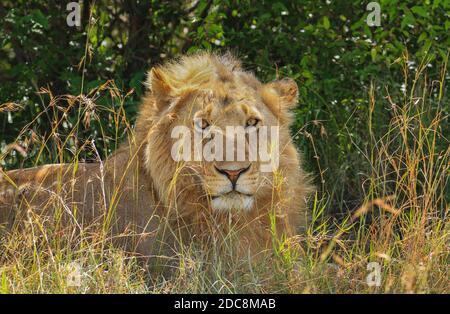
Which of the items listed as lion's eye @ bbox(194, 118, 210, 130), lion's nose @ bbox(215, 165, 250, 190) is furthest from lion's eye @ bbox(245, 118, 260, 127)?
lion's nose @ bbox(215, 165, 250, 190)

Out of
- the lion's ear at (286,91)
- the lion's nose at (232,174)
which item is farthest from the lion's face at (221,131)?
the lion's ear at (286,91)

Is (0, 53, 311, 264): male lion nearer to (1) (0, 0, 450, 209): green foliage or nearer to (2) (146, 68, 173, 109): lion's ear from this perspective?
(2) (146, 68, 173, 109): lion's ear

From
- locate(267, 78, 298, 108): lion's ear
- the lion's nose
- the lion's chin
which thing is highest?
locate(267, 78, 298, 108): lion's ear

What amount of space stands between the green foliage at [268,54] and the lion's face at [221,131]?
4.21 feet

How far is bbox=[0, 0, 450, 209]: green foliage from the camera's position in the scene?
250 inches

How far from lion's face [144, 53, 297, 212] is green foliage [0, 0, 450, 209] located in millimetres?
1282

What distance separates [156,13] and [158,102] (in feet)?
7.80

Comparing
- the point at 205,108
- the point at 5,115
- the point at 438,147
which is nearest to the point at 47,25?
the point at 5,115

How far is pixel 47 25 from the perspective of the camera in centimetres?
637

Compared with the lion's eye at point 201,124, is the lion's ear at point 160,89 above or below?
above

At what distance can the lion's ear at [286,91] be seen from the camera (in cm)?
514

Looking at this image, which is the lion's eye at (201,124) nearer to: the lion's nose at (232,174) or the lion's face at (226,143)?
the lion's face at (226,143)

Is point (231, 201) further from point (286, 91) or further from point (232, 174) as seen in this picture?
point (286, 91)

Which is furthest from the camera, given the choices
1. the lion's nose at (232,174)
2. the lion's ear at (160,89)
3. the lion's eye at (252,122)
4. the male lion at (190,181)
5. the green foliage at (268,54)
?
the green foliage at (268,54)
